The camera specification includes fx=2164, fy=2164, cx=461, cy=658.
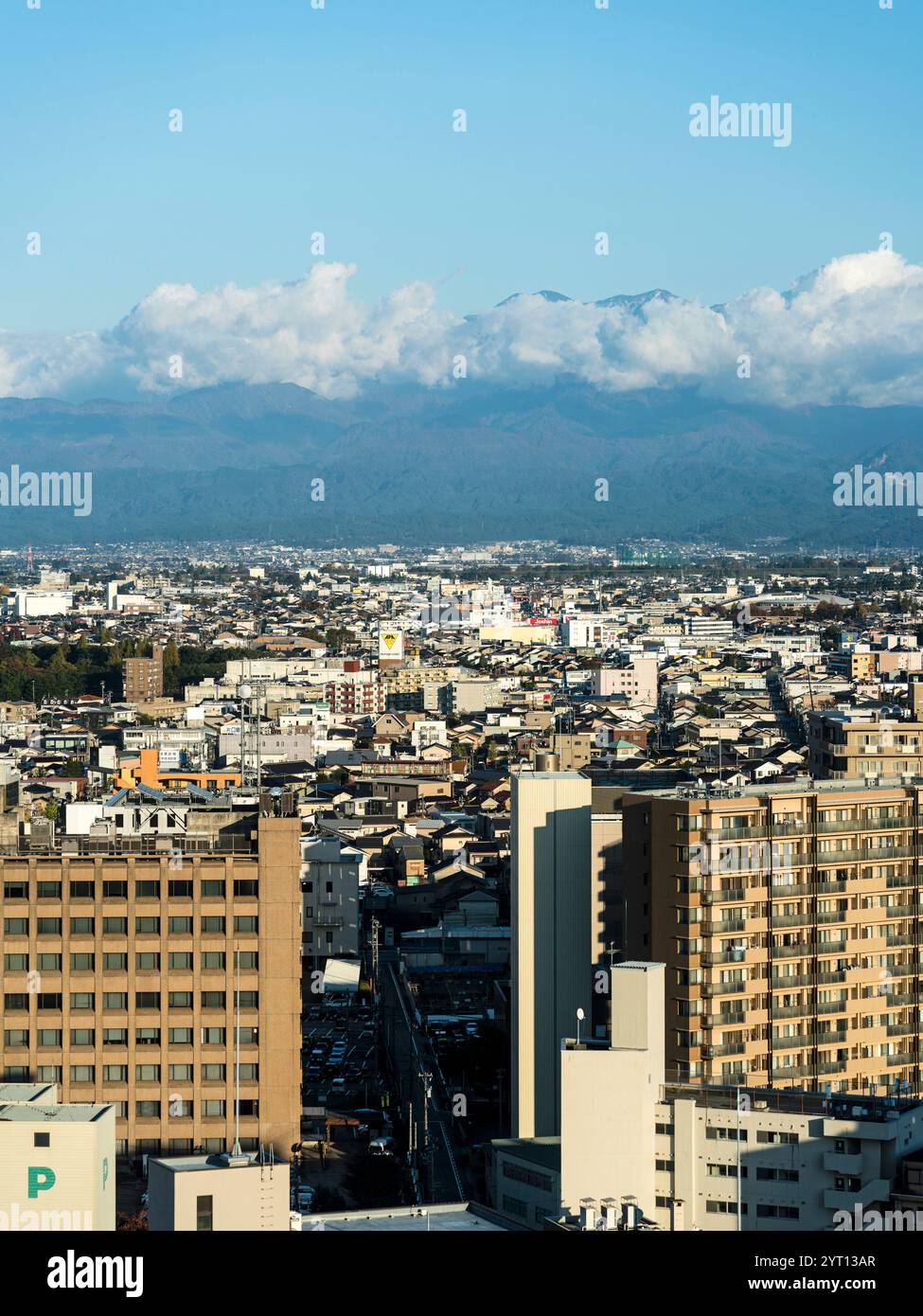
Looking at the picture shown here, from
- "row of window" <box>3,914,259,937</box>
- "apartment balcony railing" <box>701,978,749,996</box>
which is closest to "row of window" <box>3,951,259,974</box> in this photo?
"row of window" <box>3,914,259,937</box>

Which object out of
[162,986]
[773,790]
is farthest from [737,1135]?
[773,790]

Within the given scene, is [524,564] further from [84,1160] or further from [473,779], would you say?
[84,1160]

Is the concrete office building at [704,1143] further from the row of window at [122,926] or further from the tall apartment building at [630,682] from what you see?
the tall apartment building at [630,682]

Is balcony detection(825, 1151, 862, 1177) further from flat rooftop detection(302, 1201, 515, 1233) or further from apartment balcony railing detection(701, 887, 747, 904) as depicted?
apartment balcony railing detection(701, 887, 747, 904)

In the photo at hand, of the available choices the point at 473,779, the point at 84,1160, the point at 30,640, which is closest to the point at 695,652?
the point at 30,640

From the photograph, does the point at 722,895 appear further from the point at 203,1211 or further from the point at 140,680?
the point at 140,680
